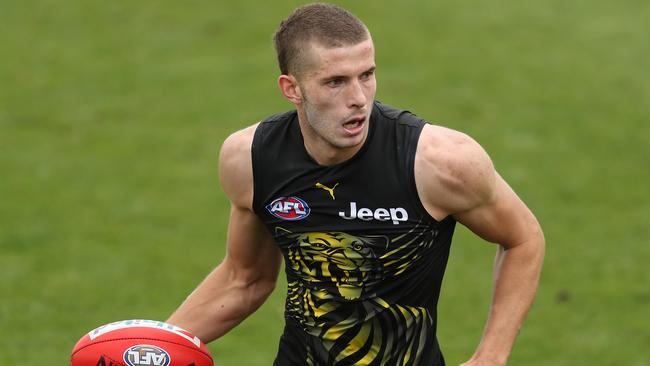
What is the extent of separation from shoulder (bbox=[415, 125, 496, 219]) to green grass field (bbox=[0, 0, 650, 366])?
224 inches

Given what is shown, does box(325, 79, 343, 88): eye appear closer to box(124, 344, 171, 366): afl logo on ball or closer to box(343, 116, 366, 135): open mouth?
box(343, 116, 366, 135): open mouth

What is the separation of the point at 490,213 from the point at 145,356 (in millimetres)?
1552

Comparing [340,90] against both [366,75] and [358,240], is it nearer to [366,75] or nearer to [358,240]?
[366,75]

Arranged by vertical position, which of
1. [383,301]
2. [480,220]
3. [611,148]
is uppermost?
[611,148]

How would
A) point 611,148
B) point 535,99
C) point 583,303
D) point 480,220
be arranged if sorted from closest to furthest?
point 480,220 < point 583,303 < point 611,148 < point 535,99

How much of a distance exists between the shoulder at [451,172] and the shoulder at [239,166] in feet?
2.55

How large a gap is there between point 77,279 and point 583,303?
477cm

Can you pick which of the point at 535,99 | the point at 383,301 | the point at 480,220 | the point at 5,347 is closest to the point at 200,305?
the point at 383,301

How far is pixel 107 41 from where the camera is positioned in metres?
19.0

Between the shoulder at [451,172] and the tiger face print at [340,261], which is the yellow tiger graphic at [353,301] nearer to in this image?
→ the tiger face print at [340,261]

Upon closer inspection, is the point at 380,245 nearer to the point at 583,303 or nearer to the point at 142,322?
the point at 142,322

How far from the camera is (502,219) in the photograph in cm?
549

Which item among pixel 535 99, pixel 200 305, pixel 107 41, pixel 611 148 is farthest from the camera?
pixel 107 41

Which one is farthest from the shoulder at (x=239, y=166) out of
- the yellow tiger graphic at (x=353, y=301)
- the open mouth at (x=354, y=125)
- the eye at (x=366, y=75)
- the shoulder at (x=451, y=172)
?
the shoulder at (x=451, y=172)
